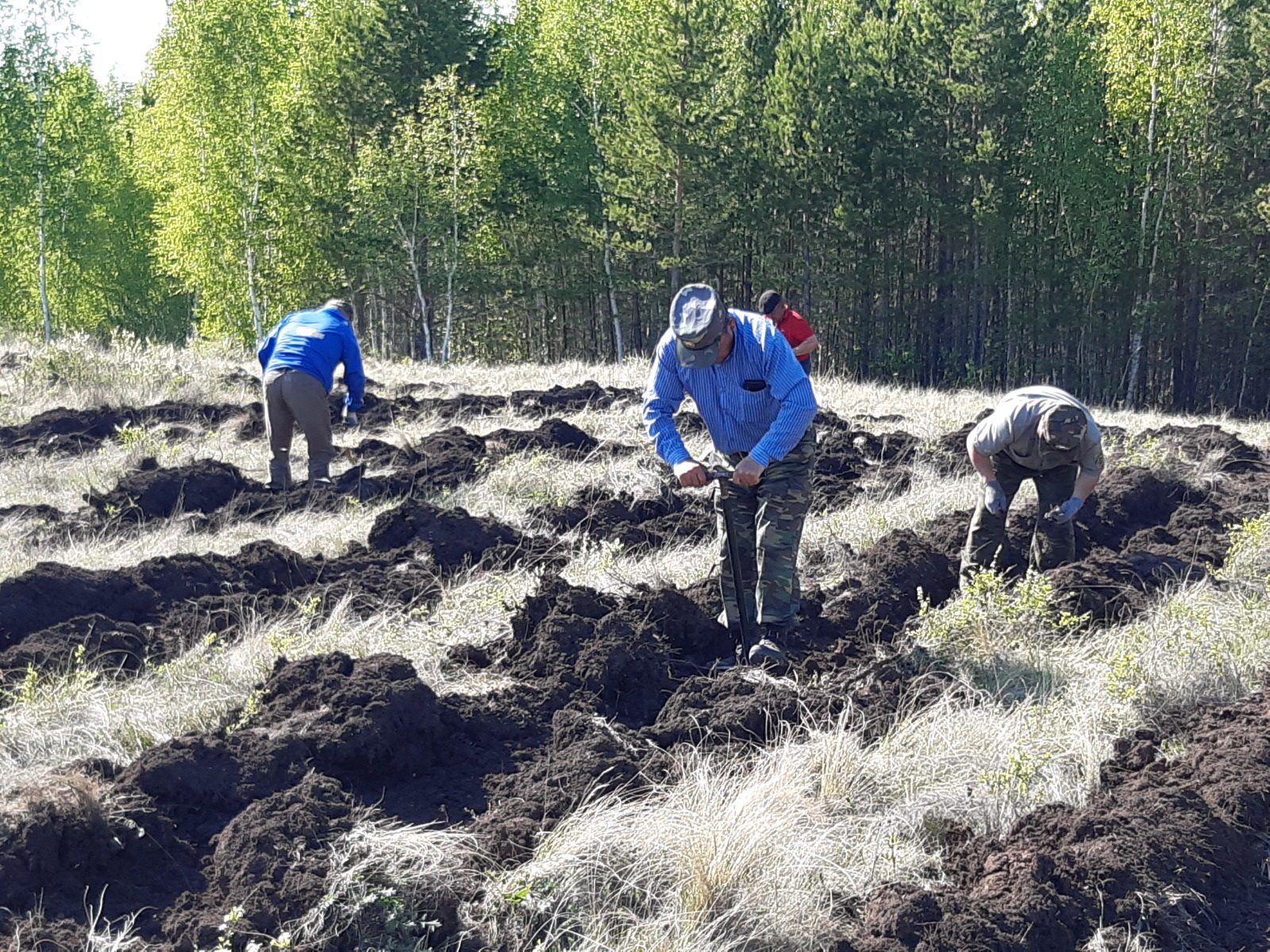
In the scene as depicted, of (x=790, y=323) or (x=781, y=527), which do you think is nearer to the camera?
(x=781, y=527)

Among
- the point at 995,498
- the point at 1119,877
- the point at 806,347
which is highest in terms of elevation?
the point at 806,347

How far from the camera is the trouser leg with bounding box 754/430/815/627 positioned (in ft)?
20.2

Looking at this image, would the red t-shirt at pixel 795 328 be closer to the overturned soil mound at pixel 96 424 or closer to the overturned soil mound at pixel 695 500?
the overturned soil mound at pixel 695 500

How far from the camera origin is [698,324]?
5.71 m

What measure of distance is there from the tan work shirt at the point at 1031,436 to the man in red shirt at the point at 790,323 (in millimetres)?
2844

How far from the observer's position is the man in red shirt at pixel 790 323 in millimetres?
9914

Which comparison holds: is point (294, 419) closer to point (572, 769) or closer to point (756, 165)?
point (572, 769)

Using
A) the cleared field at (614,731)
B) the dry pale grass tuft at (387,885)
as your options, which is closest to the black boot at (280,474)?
the cleared field at (614,731)

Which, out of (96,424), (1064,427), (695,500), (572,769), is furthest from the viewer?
(96,424)

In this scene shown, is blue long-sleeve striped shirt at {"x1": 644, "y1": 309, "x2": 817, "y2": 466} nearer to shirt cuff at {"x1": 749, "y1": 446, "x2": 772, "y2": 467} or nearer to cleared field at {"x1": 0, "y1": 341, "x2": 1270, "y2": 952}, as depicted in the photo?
shirt cuff at {"x1": 749, "y1": 446, "x2": 772, "y2": 467}

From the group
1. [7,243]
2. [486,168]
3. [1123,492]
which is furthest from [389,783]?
[7,243]

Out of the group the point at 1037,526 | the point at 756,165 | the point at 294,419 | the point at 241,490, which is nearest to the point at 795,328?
the point at 1037,526

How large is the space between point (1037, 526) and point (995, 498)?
28.7 inches

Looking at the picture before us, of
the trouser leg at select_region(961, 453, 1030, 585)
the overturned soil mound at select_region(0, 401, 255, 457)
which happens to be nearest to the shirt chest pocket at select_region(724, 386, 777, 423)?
the trouser leg at select_region(961, 453, 1030, 585)
